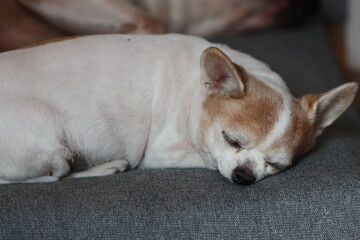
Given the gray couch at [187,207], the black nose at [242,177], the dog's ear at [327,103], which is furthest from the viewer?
the dog's ear at [327,103]

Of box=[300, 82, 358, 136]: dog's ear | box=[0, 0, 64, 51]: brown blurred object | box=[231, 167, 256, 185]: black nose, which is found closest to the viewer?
box=[231, 167, 256, 185]: black nose

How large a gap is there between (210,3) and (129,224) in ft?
5.72

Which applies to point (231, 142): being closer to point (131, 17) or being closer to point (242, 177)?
point (242, 177)

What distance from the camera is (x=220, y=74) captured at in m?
1.46

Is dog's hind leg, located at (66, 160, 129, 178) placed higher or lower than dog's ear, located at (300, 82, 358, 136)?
lower

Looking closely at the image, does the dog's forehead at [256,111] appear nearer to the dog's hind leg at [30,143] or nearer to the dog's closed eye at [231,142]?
the dog's closed eye at [231,142]

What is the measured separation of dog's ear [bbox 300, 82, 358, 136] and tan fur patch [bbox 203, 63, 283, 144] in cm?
12

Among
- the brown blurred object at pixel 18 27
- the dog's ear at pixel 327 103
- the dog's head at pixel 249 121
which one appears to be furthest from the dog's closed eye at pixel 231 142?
the brown blurred object at pixel 18 27

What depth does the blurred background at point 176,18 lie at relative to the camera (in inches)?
85.6

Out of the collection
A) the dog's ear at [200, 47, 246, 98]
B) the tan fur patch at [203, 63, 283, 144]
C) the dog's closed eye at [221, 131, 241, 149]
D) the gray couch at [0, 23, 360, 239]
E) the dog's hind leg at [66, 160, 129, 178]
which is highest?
the dog's ear at [200, 47, 246, 98]

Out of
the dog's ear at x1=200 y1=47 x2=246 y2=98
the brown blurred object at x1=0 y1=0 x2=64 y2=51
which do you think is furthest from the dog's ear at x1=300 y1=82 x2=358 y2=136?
the brown blurred object at x1=0 y1=0 x2=64 y2=51

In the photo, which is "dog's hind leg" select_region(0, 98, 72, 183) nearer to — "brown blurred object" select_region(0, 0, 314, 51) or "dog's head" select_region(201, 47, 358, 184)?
"dog's head" select_region(201, 47, 358, 184)

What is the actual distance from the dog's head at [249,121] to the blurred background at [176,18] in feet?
2.99

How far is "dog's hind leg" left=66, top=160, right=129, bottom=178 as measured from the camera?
1.53 meters
